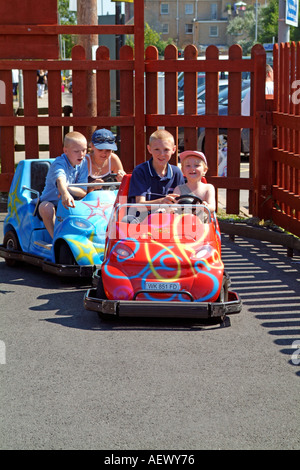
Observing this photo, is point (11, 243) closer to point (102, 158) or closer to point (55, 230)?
point (55, 230)

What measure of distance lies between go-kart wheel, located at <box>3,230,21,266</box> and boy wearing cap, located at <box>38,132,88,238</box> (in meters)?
0.49

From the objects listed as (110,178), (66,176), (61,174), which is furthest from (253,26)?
(61,174)

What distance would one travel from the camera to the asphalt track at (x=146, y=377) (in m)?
3.89

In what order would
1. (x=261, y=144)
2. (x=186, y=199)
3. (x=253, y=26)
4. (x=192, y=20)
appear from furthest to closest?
(x=192, y=20), (x=253, y=26), (x=261, y=144), (x=186, y=199)

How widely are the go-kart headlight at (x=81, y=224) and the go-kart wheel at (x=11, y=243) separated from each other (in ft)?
3.46

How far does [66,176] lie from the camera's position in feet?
24.7

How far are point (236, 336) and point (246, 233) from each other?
3860 mm

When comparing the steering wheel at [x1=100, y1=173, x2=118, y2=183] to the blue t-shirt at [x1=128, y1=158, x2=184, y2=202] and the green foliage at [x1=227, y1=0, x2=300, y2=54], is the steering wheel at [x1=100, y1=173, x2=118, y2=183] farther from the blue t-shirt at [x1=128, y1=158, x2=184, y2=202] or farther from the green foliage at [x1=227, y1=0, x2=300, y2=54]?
the green foliage at [x1=227, y1=0, x2=300, y2=54]

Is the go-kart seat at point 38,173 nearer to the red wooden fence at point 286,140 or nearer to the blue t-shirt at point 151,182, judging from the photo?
the blue t-shirt at point 151,182

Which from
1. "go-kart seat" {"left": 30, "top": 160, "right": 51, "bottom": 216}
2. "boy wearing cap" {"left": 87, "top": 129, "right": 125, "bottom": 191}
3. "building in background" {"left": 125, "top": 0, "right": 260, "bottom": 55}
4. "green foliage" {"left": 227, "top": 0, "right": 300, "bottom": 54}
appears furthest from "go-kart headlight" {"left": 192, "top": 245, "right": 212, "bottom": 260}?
"building in background" {"left": 125, "top": 0, "right": 260, "bottom": 55}

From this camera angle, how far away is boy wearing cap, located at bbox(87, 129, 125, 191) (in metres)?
7.63

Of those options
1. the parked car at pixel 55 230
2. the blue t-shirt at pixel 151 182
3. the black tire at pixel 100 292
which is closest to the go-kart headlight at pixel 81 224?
the parked car at pixel 55 230

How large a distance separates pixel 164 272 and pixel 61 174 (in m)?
1.89

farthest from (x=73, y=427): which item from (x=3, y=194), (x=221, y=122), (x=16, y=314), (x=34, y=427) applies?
(x=3, y=194)
